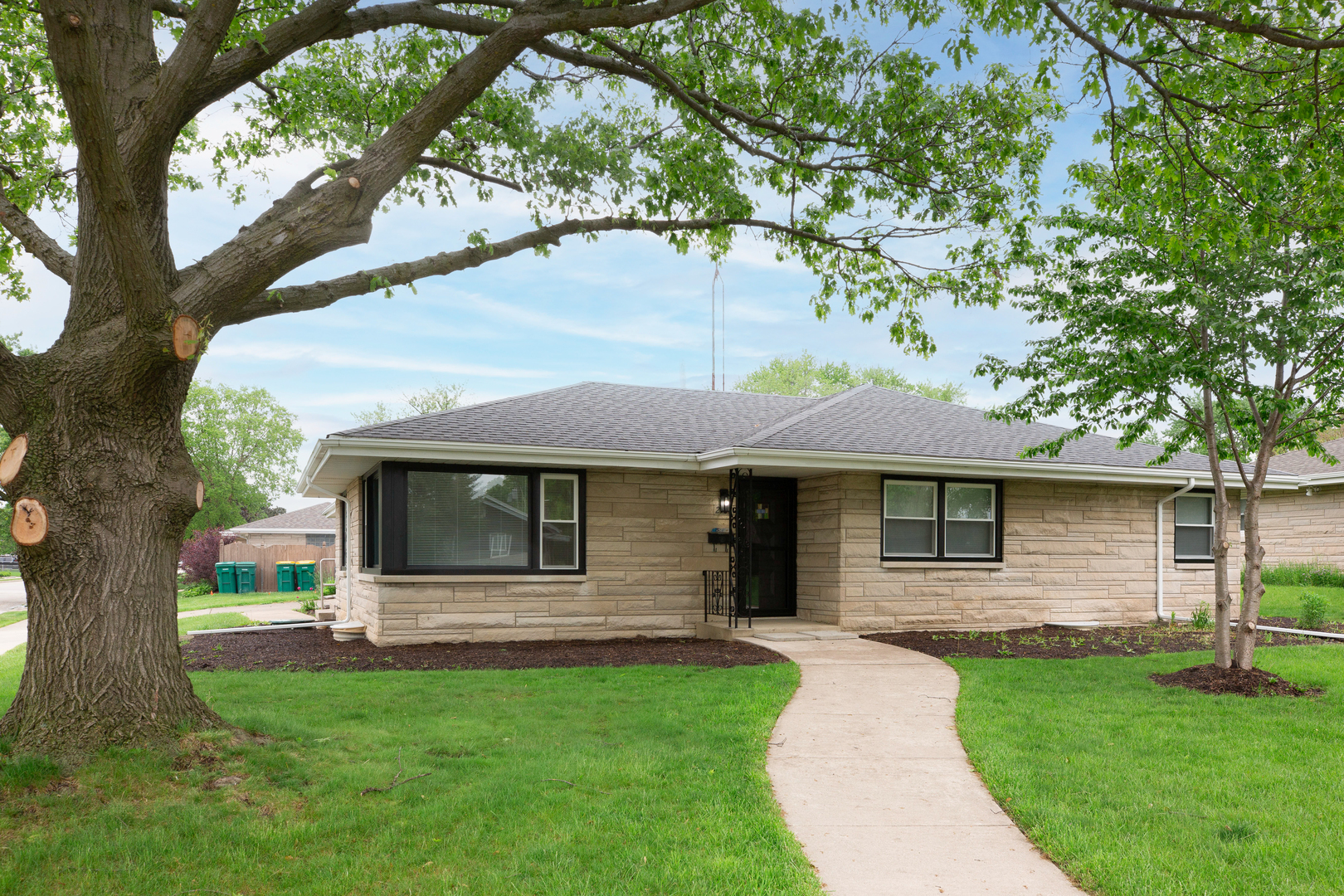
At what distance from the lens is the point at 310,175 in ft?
21.7

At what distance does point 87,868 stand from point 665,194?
685cm

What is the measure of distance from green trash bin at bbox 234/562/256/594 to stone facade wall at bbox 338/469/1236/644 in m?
16.0

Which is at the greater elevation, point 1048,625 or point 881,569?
point 881,569

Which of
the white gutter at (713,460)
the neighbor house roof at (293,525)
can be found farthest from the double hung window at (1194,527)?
the neighbor house roof at (293,525)

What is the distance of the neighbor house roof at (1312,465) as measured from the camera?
20156 mm

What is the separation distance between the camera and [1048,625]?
13.1 m

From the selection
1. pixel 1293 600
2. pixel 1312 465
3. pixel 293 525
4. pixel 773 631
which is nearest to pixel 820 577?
pixel 773 631

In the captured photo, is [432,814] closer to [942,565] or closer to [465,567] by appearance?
[465,567]

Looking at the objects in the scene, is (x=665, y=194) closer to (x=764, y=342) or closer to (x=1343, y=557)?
(x=1343, y=557)

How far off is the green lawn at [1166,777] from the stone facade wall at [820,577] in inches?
146

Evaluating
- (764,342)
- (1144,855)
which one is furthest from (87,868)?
(764,342)

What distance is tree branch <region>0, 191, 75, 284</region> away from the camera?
5.83 meters

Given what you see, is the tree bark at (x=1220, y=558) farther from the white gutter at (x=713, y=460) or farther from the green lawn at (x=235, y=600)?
the green lawn at (x=235, y=600)

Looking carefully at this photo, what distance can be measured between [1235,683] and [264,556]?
92.2ft
